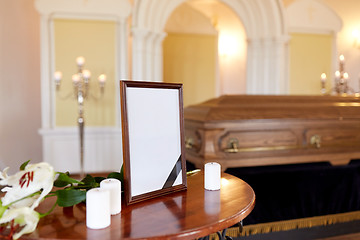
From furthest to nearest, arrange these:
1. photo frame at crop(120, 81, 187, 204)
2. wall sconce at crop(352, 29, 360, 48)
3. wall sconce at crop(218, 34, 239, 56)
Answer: wall sconce at crop(218, 34, 239, 56) → wall sconce at crop(352, 29, 360, 48) → photo frame at crop(120, 81, 187, 204)

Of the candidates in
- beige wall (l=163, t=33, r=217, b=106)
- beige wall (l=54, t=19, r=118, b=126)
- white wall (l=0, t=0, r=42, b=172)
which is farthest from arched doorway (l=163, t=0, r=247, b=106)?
white wall (l=0, t=0, r=42, b=172)


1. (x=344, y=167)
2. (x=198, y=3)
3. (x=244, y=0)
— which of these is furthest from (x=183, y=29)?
(x=344, y=167)

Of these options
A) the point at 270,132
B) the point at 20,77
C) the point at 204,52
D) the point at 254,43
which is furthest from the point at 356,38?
the point at 20,77

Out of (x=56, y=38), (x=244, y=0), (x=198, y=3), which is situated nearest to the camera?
(x=56, y=38)

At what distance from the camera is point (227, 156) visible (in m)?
2.18

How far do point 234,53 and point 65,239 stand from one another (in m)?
7.41

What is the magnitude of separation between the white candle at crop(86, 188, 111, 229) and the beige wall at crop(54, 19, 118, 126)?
13.9 ft

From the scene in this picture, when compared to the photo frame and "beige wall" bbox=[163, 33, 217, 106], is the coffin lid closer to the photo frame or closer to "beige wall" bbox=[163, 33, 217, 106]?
the photo frame

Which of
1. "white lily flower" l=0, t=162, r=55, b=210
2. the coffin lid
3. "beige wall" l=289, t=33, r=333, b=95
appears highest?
"beige wall" l=289, t=33, r=333, b=95

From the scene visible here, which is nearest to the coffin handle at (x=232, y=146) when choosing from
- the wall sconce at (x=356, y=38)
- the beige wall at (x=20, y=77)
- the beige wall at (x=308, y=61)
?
the beige wall at (x=20, y=77)

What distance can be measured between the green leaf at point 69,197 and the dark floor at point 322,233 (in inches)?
47.5

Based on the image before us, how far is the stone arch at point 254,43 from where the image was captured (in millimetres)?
5012

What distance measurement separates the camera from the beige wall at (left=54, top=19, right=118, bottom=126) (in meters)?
4.74

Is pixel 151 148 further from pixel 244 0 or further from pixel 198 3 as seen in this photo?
pixel 198 3
